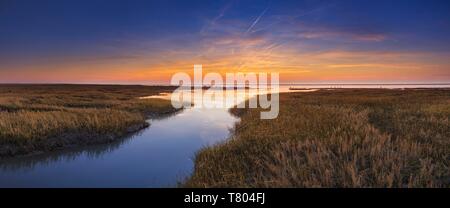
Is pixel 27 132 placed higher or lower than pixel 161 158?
higher

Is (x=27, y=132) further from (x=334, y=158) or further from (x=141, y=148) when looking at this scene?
(x=334, y=158)

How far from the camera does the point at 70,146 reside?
1473 centimetres

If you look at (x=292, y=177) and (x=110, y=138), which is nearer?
(x=292, y=177)

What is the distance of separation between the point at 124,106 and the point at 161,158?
18109 mm
